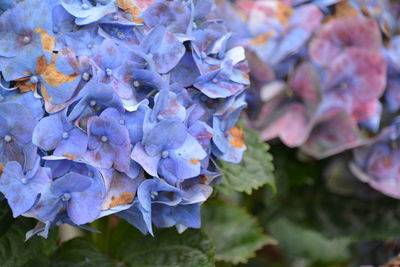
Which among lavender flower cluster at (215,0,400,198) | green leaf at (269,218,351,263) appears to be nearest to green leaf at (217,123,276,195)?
lavender flower cluster at (215,0,400,198)

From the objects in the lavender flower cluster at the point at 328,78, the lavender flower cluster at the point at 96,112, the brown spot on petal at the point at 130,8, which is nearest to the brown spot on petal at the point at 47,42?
the lavender flower cluster at the point at 96,112

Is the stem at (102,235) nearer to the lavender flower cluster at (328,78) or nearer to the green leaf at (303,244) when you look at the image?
the lavender flower cluster at (328,78)

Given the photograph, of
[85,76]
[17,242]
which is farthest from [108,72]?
[17,242]

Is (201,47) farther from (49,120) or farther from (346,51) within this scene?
(346,51)

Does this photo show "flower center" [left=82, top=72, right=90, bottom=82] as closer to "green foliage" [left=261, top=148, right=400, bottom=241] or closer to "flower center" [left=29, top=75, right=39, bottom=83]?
"flower center" [left=29, top=75, right=39, bottom=83]

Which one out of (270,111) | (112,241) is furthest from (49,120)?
(270,111)

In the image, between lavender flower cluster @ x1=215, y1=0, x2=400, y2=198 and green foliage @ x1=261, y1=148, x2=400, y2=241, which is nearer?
lavender flower cluster @ x1=215, y1=0, x2=400, y2=198
